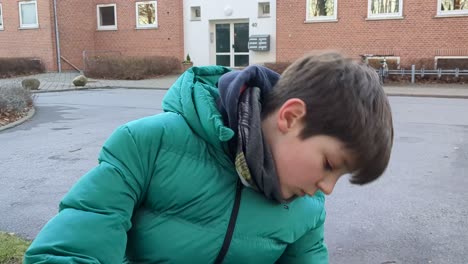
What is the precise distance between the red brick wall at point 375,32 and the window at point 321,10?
23cm

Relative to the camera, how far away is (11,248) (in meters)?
3.38

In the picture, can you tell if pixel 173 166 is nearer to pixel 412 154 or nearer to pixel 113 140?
pixel 113 140

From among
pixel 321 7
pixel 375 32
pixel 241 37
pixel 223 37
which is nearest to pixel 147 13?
pixel 223 37

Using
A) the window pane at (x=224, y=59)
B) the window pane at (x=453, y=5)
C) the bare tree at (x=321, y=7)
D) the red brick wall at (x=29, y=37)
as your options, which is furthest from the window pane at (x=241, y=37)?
the red brick wall at (x=29, y=37)

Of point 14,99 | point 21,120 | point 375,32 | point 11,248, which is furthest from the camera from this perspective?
point 375,32

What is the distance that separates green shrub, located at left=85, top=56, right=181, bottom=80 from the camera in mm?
24797

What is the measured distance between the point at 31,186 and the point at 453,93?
46.6ft

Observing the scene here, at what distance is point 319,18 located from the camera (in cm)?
2416

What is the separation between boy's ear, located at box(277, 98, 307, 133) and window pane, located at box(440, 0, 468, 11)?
22.5 m

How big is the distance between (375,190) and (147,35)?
25932mm

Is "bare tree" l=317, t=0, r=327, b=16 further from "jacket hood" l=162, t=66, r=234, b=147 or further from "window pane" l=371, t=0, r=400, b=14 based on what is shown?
"jacket hood" l=162, t=66, r=234, b=147

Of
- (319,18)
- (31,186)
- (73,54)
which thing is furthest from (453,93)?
(73,54)

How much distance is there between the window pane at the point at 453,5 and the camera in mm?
21266

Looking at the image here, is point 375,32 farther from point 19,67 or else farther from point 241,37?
point 19,67
